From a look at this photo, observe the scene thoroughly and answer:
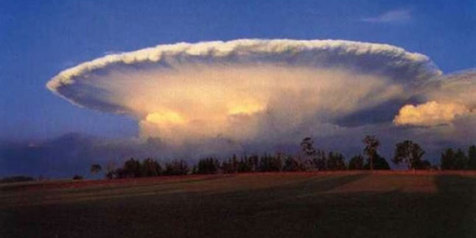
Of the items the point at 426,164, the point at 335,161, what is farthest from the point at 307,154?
the point at 426,164

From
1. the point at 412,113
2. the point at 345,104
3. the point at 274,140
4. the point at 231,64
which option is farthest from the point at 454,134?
the point at 231,64

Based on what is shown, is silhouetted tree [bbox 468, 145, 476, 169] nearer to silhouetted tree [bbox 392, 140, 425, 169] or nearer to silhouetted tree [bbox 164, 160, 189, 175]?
silhouetted tree [bbox 392, 140, 425, 169]

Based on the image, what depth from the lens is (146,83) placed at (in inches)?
500

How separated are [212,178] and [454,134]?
3633 millimetres

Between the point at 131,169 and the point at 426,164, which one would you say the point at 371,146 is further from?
the point at 131,169

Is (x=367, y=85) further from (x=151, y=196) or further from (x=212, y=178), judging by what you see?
(x=151, y=196)

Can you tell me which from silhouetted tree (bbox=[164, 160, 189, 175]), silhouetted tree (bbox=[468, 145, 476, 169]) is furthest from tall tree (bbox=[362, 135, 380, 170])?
silhouetted tree (bbox=[164, 160, 189, 175])

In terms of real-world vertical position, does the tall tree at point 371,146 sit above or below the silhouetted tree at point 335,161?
above

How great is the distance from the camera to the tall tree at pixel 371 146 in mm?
12953

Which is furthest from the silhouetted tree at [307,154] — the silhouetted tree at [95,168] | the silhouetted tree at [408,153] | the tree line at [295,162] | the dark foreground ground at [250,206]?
the silhouetted tree at [95,168]

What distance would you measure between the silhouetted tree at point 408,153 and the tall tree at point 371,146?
30 centimetres

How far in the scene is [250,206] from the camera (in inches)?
500

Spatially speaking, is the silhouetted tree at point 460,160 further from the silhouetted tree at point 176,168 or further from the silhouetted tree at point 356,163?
the silhouetted tree at point 176,168

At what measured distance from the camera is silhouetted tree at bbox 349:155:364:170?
13.1 m
